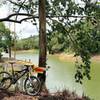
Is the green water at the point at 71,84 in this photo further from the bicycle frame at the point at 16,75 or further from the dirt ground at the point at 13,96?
the dirt ground at the point at 13,96

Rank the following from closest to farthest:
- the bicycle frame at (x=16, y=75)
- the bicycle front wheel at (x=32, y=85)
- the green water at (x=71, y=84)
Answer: the bicycle front wheel at (x=32, y=85) < the bicycle frame at (x=16, y=75) < the green water at (x=71, y=84)

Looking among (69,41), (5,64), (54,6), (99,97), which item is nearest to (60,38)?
(69,41)

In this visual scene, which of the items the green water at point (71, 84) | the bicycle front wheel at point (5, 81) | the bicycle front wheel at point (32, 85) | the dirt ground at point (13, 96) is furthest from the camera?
the green water at point (71, 84)

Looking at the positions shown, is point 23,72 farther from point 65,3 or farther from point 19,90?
point 65,3

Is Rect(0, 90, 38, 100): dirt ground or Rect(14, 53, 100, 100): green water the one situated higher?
Rect(0, 90, 38, 100): dirt ground

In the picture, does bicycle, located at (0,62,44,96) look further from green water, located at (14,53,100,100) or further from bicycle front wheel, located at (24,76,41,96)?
green water, located at (14,53,100,100)

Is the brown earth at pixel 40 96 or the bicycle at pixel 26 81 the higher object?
the bicycle at pixel 26 81

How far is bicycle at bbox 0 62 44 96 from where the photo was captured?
7.81 meters

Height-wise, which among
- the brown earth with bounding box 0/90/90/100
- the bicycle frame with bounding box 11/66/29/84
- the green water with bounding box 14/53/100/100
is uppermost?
the bicycle frame with bounding box 11/66/29/84

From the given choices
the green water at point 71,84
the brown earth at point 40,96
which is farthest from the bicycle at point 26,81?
the green water at point 71,84

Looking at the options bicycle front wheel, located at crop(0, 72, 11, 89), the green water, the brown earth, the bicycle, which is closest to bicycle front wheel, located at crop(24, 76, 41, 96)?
the bicycle

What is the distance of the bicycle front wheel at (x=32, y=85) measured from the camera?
7.81 meters

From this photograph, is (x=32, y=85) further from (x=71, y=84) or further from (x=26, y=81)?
(x=71, y=84)

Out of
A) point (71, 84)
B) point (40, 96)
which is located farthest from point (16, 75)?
point (71, 84)
